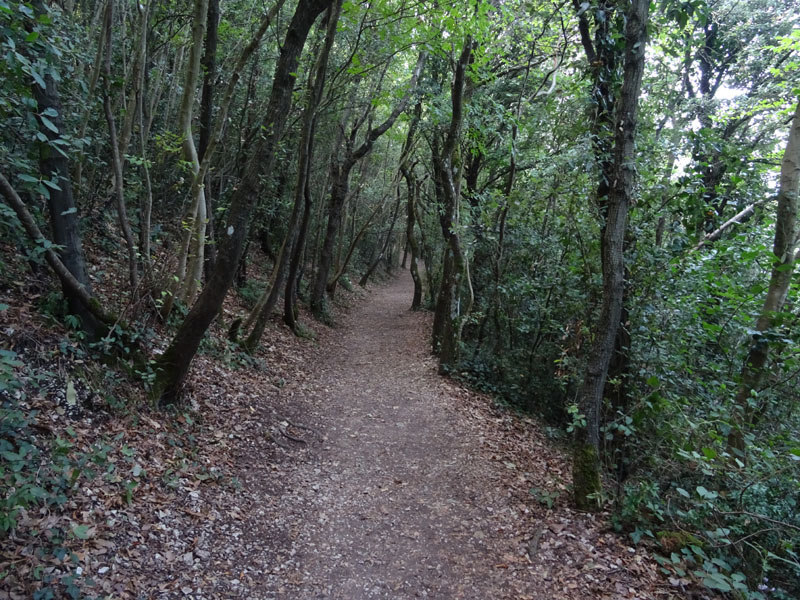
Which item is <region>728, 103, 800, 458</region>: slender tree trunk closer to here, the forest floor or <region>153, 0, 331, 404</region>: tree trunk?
the forest floor

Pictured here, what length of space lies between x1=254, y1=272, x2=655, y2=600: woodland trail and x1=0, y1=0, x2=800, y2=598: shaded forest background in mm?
641

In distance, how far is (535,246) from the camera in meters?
10.2

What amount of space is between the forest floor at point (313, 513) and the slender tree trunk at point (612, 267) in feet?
1.47

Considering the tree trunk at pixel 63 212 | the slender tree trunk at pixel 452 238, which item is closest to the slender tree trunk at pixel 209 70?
the tree trunk at pixel 63 212

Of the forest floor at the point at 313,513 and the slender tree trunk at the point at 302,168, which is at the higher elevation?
the slender tree trunk at the point at 302,168

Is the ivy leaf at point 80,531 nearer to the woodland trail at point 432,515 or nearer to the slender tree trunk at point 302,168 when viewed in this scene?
the woodland trail at point 432,515

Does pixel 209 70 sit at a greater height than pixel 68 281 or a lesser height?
greater

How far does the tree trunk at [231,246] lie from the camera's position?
526cm

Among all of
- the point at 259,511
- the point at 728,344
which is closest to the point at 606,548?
the point at 259,511

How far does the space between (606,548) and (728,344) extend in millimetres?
4093

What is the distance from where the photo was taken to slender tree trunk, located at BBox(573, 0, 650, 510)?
5070 mm

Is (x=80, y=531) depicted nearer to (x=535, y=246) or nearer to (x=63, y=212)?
(x=63, y=212)

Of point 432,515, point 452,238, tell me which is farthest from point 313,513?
point 452,238

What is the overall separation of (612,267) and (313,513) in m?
4.36
